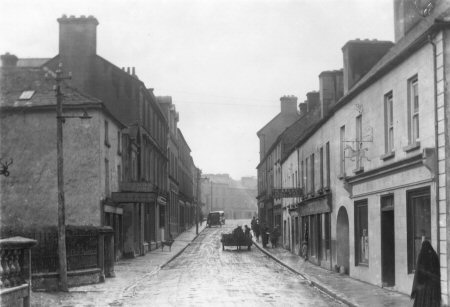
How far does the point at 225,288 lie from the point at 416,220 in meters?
5.48

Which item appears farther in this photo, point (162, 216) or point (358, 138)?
point (162, 216)

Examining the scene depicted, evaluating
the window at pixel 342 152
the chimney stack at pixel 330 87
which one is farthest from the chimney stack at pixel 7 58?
the window at pixel 342 152

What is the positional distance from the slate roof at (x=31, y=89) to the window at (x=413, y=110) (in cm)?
1411

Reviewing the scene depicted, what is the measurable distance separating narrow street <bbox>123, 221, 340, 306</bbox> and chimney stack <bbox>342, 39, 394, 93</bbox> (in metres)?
7.13

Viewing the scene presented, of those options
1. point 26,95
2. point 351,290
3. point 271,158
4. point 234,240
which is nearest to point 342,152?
point 351,290

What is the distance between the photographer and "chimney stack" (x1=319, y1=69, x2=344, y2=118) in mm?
28031

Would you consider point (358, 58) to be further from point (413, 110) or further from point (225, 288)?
point (225, 288)

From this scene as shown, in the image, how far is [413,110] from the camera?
1480cm

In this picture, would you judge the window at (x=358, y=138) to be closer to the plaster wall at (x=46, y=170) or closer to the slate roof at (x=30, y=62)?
the plaster wall at (x=46, y=170)

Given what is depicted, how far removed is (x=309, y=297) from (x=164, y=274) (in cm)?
850

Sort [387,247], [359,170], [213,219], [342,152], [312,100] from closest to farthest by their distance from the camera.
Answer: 1. [387,247]
2. [359,170]
3. [342,152]
4. [312,100]
5. [213,219]

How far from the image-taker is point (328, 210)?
24281 mm

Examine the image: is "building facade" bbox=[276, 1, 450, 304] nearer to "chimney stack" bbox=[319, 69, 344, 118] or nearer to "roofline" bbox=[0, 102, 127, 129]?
"chimney stack" bbox=[319, 69, 344, 118]

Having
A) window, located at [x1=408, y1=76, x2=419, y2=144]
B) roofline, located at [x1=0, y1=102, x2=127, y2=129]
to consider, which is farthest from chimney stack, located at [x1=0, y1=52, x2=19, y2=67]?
window, located at [x1=408, y1=76, x2=419, y2=144]
